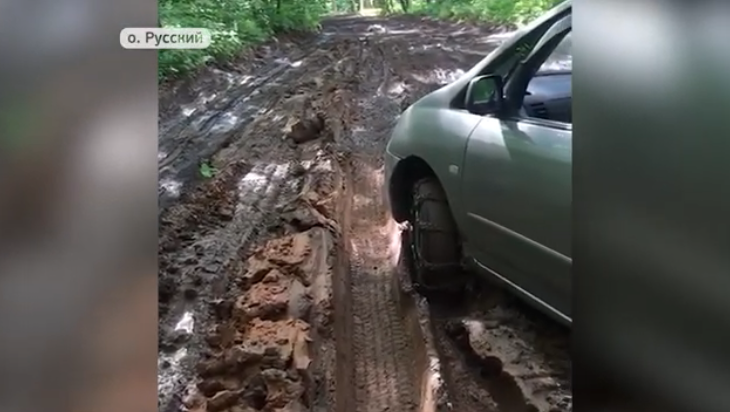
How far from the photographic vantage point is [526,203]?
145 centimetres

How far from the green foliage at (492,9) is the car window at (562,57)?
0.07m

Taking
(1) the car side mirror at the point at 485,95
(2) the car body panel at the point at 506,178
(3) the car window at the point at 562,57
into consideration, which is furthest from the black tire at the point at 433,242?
(3) the car window at the point at 562,57

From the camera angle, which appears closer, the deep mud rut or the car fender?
the deep mud rut

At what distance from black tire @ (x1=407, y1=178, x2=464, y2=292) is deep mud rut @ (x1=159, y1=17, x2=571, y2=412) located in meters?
0.03

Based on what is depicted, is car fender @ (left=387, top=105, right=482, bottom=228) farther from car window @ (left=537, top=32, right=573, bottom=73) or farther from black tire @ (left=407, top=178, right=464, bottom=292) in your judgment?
car window @ (left=537, top=32, right=573, bottom=73)

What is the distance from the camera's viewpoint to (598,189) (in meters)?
1.46

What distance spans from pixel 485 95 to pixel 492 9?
15cm

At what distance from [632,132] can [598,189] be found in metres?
0.11

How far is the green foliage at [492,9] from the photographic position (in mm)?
1485

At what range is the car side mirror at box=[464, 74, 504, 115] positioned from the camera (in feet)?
4.96

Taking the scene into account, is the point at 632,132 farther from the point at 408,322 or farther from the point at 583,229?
the point at 408,322

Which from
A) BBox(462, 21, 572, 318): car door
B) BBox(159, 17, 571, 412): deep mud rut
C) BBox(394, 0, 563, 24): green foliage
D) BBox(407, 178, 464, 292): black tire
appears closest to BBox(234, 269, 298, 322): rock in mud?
BBox(159, 17, 571, 412): deep mud rut

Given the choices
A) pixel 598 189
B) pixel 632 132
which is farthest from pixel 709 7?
pixel 598 189

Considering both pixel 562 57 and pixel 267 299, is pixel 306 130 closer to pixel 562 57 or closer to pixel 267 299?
pixel 267 299
